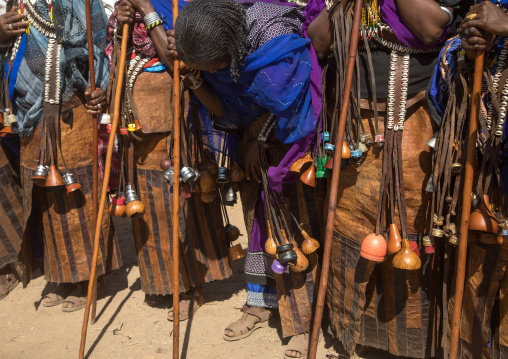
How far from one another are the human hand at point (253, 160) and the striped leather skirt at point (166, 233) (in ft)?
2.37

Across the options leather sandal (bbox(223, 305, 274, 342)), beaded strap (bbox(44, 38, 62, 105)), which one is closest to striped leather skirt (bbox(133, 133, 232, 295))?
leather sandal (bbox(223, 305, 274, 342))

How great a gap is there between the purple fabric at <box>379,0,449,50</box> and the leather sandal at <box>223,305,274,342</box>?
7.30ft

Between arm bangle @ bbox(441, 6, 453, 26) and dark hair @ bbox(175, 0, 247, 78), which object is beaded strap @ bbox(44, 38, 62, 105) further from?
arm bangle @ bbox(441, 6, 453, 26)

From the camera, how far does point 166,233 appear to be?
3.67m

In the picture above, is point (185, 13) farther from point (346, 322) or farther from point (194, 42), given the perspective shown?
point (346, 322)

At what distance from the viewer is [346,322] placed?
297 cm

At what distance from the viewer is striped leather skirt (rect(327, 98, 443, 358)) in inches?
99.3

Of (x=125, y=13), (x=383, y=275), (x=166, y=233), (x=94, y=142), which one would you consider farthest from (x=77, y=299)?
(x=383, y=275)

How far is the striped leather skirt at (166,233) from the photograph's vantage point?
141 inches

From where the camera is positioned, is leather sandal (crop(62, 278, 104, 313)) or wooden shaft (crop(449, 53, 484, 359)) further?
leather sandal (crop(62, 278, 104, 313))

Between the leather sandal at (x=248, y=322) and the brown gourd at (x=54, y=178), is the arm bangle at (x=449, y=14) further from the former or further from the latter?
the brown gourd at (x=54, y=178)

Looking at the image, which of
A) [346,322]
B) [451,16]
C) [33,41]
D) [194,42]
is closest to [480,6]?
[451,16]

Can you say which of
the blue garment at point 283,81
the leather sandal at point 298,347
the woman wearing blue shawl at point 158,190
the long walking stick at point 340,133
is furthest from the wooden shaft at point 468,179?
the woman wearing blue shawl at point 158,190

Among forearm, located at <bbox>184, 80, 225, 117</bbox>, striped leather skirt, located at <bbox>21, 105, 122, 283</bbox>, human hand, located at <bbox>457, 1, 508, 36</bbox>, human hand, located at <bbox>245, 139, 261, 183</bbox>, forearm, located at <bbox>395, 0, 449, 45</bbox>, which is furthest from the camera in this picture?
striped leather skirt, located at <bbox>21, 105, 122, 283</bbox>
